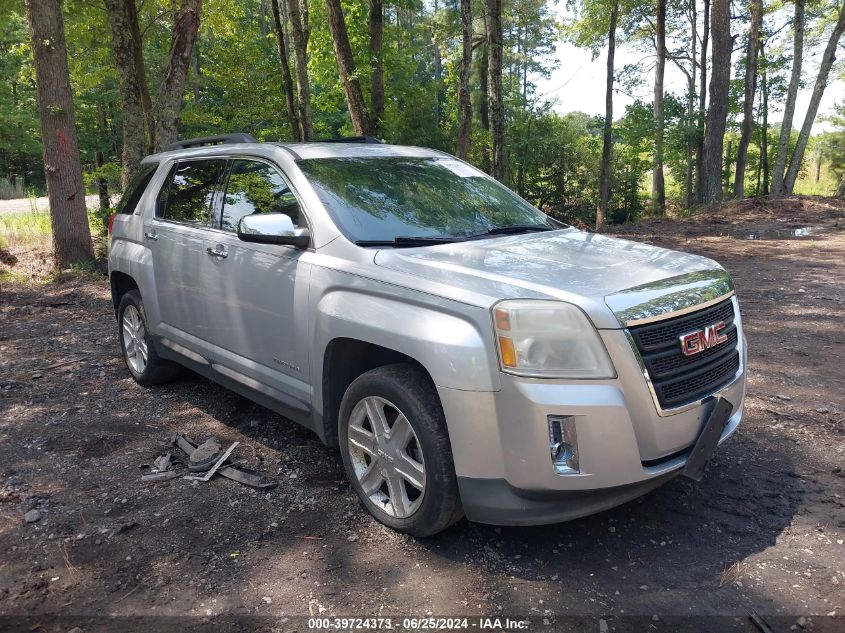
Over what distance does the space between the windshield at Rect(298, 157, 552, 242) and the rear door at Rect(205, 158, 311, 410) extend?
0.26m

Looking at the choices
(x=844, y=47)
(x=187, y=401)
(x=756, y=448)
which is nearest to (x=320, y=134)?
(x=844, y=47)

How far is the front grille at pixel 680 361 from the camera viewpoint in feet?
9.17

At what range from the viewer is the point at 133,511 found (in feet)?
11.8

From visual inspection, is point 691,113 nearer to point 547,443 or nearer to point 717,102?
point 717,102

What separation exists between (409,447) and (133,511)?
5.40 ft

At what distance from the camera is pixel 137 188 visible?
5551 mm

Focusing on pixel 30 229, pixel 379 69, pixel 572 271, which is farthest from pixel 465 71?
pixel 30 229

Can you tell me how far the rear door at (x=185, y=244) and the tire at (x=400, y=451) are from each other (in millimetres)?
1663

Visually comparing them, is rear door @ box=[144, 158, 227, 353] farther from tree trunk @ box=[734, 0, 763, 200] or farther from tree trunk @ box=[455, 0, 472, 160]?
tree trunk @ box=[734, 0, 763, 200]

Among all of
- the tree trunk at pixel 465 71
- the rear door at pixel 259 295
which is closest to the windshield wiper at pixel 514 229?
the rear door at pixel 259 295

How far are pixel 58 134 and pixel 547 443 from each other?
9839 millimetres

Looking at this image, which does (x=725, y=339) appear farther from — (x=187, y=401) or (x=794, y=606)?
(x=187, y=401)

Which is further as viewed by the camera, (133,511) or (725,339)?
(133,511)

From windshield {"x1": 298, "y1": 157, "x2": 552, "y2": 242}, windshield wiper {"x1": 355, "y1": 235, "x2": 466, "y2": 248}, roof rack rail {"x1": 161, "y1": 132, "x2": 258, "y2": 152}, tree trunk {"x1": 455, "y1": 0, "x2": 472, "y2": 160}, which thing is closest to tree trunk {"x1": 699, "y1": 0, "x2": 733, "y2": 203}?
tree trunk {"x1": 455, "y1": 0, "x2": 472, "y2": 160}
